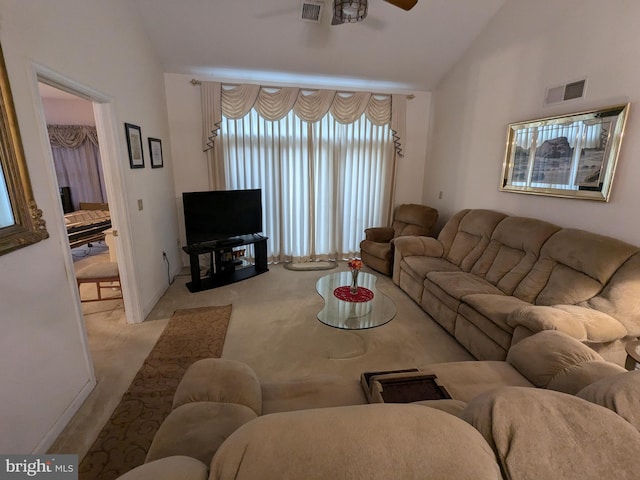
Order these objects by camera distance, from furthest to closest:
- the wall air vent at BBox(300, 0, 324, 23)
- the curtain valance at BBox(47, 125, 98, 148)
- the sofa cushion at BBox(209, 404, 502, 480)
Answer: the curtain valance at BBox(47, 125, 98, 148) < the wall air vent at BBox(300, 0, 324, 23) < the sofa cushion at BBox(209, 404, 502, 480)

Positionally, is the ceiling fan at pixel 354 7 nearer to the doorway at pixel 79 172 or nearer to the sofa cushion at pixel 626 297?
the sofa cushion at pixel 626 297

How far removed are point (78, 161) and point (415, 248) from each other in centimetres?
650

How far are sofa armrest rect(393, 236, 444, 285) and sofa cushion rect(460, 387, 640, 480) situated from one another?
9.24 feet

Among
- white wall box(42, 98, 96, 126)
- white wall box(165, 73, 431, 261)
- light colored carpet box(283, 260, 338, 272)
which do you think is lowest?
light colored carpet box(283, 260, 338, 272)

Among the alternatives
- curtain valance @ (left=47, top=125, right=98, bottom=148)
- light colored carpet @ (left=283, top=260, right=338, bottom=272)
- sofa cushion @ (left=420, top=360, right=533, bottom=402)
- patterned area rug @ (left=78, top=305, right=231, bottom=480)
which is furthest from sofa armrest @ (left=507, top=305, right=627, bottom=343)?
curtain valance @ (left=47, top=125, right=98, bottom=148)

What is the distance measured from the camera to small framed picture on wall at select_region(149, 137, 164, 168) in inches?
128

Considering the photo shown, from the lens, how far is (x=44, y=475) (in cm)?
109

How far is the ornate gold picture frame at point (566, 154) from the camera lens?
90.7 inches

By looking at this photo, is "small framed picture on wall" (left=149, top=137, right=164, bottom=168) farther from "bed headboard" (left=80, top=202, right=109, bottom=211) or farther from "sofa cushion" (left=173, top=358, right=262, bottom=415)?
"bed headboard" (left=80, top=202, right=109, bottom=211)

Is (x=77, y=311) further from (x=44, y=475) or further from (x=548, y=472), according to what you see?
(x=548, y=472)

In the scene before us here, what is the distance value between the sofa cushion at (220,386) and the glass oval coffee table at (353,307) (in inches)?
36.9

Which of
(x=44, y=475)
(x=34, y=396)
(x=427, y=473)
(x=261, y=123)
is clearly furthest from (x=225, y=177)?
(x=427, y=473)

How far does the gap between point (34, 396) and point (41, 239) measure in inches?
Answer: 32.3

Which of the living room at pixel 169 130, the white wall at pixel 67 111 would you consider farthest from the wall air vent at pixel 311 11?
the white wall at pixel 67 111
